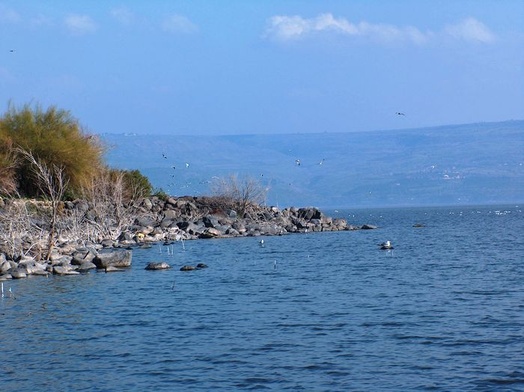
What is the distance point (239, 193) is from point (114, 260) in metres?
29.5

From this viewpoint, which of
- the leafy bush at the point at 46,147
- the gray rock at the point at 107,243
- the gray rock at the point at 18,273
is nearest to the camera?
the gray rock at the point at 18,273

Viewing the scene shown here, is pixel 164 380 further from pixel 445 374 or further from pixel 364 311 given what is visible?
pixel 364 311

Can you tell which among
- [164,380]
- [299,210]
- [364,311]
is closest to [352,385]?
[164,380]

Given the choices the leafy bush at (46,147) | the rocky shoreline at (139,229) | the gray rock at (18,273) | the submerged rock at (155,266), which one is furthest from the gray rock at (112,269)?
the leafy bush at (46,147)

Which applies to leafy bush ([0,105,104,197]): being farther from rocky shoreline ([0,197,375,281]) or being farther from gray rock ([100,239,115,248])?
gray rock ([100,239,115,248])

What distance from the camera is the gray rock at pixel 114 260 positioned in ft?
109

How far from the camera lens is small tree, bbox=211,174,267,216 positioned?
62656 mm

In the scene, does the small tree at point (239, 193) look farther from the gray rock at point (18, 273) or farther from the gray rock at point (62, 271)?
the gray rock at point (18, 273)

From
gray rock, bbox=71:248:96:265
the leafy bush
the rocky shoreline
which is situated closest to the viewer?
the rocky shoreline

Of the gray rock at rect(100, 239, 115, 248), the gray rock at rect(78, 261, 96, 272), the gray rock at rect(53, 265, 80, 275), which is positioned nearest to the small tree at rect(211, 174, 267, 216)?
the gray rock at rect(100, 239, 115, 248)

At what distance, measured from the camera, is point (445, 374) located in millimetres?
15414

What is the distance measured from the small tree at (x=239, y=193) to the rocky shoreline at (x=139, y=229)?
0.51 meters

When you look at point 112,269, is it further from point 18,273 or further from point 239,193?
point 239,193

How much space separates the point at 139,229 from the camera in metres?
50.8
